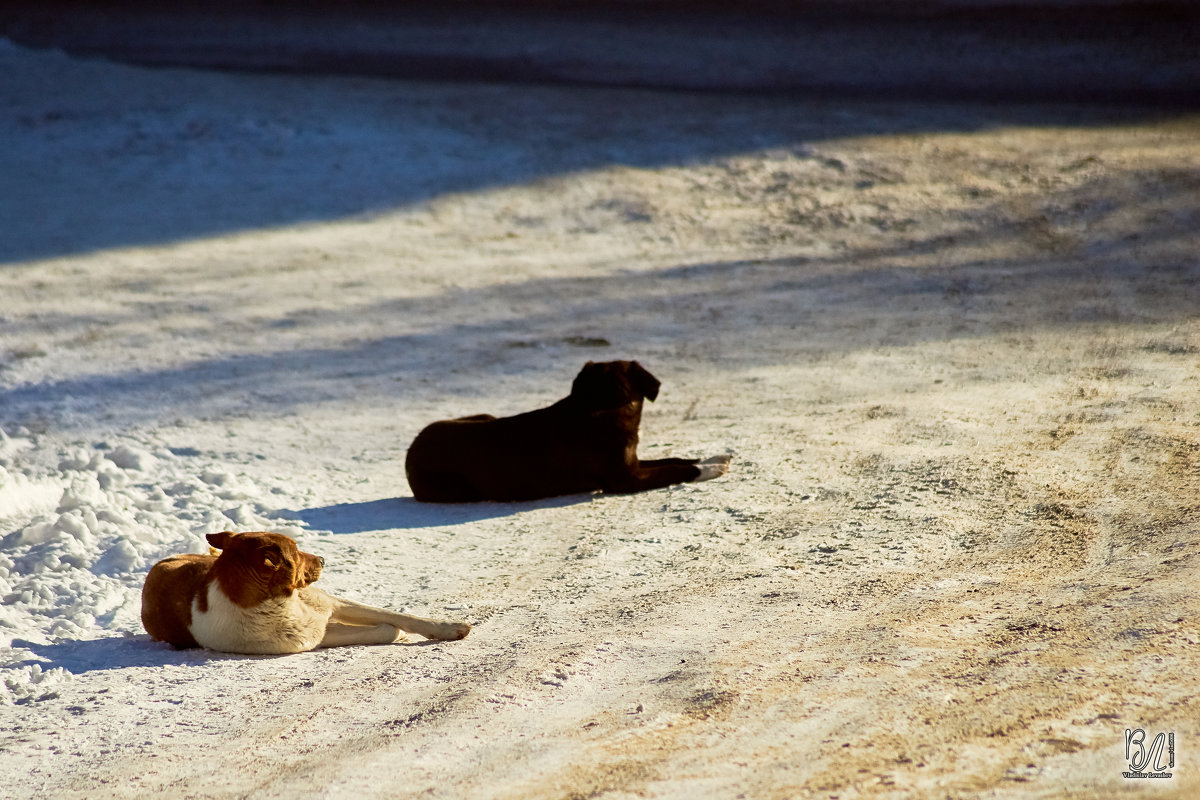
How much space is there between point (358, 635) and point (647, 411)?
13.8ft

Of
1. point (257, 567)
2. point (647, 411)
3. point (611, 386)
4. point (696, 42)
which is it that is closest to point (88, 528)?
point (257, 567)

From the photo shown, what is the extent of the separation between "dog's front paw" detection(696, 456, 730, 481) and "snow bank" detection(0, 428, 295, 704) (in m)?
2.55

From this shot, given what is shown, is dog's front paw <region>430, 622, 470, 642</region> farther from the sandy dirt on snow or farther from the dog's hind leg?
the sandy dirt on snow

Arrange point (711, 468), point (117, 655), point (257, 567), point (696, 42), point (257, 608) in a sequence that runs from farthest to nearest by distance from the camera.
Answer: point (696, 42) < point (711, 468) < point (117, 655) < point (257, 608) < point (257, 567)

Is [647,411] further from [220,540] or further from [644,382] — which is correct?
[220,540]

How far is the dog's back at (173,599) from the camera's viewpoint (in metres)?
5.36

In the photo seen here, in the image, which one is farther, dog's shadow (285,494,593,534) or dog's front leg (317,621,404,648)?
dog's shadow (285,494,593,534)

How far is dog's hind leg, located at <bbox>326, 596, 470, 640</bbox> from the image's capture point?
539 cm

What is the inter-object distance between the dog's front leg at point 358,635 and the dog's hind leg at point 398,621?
0.08 feet

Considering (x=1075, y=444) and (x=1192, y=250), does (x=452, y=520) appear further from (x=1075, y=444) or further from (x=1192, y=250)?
(x=1192, y=250)
